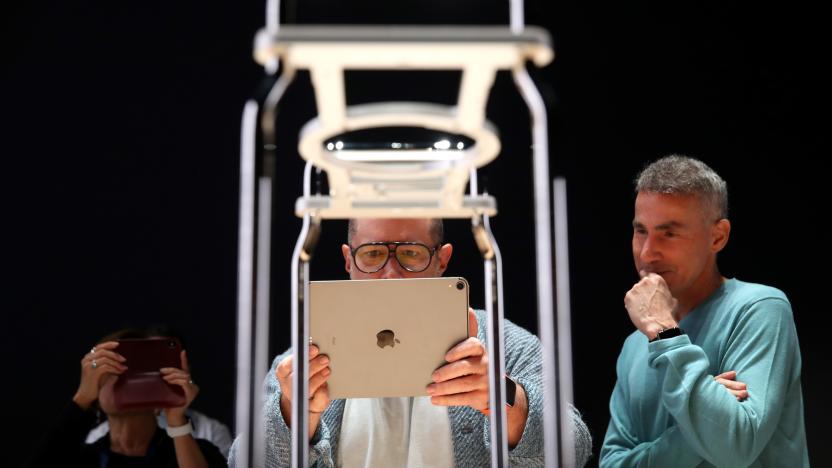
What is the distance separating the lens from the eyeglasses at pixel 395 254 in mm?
1169

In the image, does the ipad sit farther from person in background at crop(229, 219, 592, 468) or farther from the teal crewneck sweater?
the teal crewneck sweater

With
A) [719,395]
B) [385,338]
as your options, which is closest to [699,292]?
[719,395]

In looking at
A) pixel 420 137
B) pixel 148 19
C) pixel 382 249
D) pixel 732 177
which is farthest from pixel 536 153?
pixel 148 19

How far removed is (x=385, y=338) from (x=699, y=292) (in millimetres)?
736

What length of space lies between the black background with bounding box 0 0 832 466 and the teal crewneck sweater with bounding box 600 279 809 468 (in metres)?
0.81

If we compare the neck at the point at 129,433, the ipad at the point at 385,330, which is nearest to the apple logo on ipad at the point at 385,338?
the ipad at the point at 385,330

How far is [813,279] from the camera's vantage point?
216 cm

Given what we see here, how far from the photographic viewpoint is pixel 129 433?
5.76 ft

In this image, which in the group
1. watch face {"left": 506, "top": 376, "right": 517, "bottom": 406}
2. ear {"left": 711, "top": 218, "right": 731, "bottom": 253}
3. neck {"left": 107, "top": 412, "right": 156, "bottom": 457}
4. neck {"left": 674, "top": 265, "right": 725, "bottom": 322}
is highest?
ear {"left": 711, "top": 218, "right": 731, "bottom": 253}

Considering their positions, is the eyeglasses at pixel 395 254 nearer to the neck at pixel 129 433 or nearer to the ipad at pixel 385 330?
the ipad at pixel 385 330

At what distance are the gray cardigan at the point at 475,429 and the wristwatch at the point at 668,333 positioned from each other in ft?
0.64

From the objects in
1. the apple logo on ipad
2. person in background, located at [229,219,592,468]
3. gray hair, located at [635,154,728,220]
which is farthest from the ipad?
gray hair, located at [635,154,728,220]

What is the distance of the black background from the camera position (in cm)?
217

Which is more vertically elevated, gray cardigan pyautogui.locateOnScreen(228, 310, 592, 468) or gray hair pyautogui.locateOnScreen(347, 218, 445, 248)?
gray hair pyautogui.locateOnScreen(347, 218, 445, 248)
